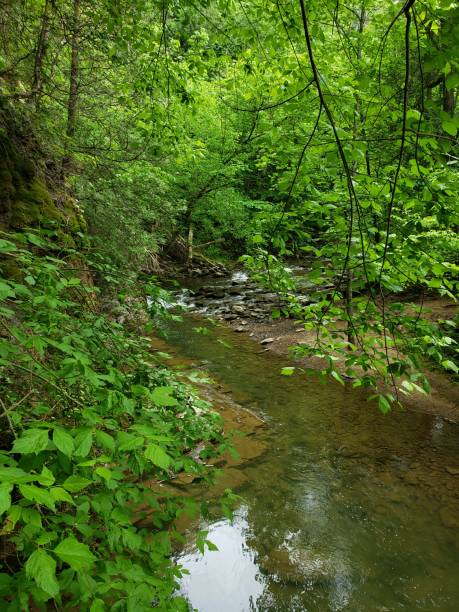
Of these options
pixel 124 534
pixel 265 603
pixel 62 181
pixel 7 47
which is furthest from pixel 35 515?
pixel 62 181

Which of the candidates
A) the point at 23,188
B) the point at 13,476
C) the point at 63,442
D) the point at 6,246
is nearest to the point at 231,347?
the point at 6,246

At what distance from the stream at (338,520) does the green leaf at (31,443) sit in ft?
6.91

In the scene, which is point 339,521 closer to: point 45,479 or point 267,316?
point 45,479

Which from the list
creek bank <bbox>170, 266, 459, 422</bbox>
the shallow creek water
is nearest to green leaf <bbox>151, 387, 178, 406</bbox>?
the shallow creek water

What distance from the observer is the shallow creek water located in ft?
12.1

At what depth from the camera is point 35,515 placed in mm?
1258

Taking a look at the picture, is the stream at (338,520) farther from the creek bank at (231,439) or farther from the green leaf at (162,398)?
the green leaf at (162,398)

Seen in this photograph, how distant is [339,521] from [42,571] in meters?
4.25

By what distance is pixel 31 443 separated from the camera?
1.34 metres

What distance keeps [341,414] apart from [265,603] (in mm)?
3929

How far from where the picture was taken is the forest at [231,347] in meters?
1.78

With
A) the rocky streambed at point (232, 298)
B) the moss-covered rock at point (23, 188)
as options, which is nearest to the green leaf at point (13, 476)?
the moss-covered rock at point (23, 188)

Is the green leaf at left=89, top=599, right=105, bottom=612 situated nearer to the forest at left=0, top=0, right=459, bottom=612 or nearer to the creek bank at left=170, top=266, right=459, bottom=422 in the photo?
the forest at left=0, top=0, right=459, bottom=612

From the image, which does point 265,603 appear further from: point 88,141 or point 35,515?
point 88,141
